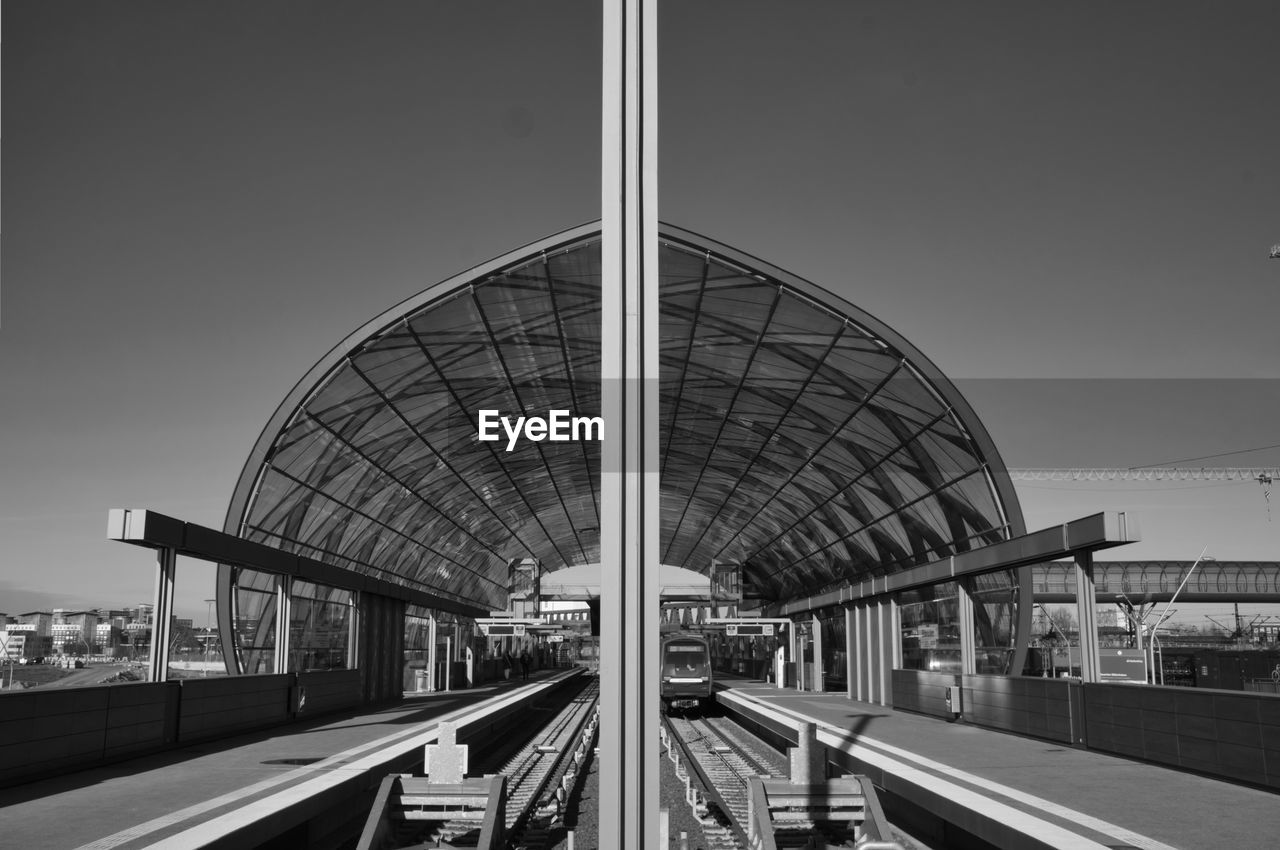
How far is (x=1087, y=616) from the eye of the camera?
632 inches

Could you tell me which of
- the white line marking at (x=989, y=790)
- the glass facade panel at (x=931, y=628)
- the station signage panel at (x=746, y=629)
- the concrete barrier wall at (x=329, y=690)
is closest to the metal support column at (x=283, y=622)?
the concrete barrier wall at (x=329, y=690)

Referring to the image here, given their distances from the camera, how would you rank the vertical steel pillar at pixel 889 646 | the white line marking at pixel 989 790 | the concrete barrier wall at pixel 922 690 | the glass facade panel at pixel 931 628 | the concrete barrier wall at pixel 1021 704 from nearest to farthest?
the white line marking at pixel 989 790
the concrete barrier wall at pixel 1021 704
the concrete barrier wall at pixel 922 690
the glass facade panel at pixel 931 628
the vertical steel pillar at pixel 889 646

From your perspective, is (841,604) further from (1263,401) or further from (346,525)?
(1263,401)

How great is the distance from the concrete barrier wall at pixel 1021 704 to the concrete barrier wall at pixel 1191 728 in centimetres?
99

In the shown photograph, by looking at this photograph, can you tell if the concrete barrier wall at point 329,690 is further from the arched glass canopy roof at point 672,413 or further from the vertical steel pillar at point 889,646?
the vertical steel pillar at point 889,646

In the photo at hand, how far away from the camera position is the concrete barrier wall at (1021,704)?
17.7 m

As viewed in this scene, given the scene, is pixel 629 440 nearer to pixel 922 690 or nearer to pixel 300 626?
pixel 922 690

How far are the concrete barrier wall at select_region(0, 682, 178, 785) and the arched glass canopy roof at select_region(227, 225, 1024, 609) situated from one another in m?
12.0

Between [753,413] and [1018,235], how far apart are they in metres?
11.6

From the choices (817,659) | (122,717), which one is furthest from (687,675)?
(122,717)

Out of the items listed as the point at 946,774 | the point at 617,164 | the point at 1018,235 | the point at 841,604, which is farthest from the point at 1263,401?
the point at 617,164

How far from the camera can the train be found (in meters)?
38.3

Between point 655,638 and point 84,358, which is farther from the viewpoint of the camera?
point 84,358

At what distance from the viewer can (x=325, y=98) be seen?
13.5 meters
